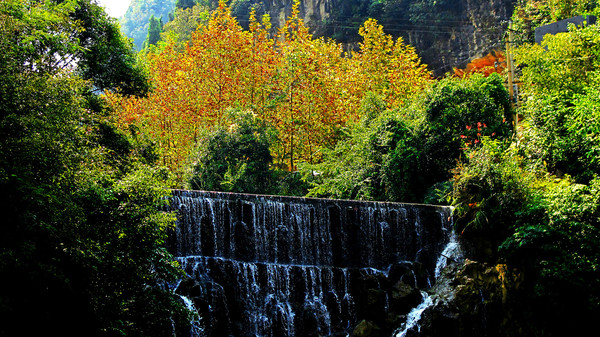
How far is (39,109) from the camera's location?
6.93 meters

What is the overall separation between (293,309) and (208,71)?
1193cm

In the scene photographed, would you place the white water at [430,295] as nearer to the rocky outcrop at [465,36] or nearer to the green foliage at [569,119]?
the green foliage at [569,119]

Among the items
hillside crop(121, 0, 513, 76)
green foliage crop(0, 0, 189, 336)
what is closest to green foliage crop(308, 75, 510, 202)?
green foliage crop(0, 0, 189, 336)

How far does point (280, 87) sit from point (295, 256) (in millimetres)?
9246

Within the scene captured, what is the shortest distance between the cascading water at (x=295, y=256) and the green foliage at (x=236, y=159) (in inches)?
160

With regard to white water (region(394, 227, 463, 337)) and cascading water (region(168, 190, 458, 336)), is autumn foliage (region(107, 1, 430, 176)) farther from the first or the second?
white water (region(394, 227, 463, 337))

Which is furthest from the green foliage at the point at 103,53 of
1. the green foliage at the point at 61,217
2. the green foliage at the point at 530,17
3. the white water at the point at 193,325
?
the green foliage at the point at 530,17

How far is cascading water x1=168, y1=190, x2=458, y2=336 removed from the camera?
38.7 ft

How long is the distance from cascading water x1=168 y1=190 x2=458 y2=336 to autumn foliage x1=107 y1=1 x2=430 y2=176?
686 centimetres

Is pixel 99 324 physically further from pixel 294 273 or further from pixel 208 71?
pixel 208 71

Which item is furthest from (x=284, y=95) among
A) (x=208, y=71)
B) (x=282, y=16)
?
(x=282, y=16)

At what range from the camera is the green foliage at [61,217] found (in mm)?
6586

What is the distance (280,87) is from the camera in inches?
779

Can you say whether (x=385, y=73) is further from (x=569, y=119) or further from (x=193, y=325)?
(x=193, y=325)
